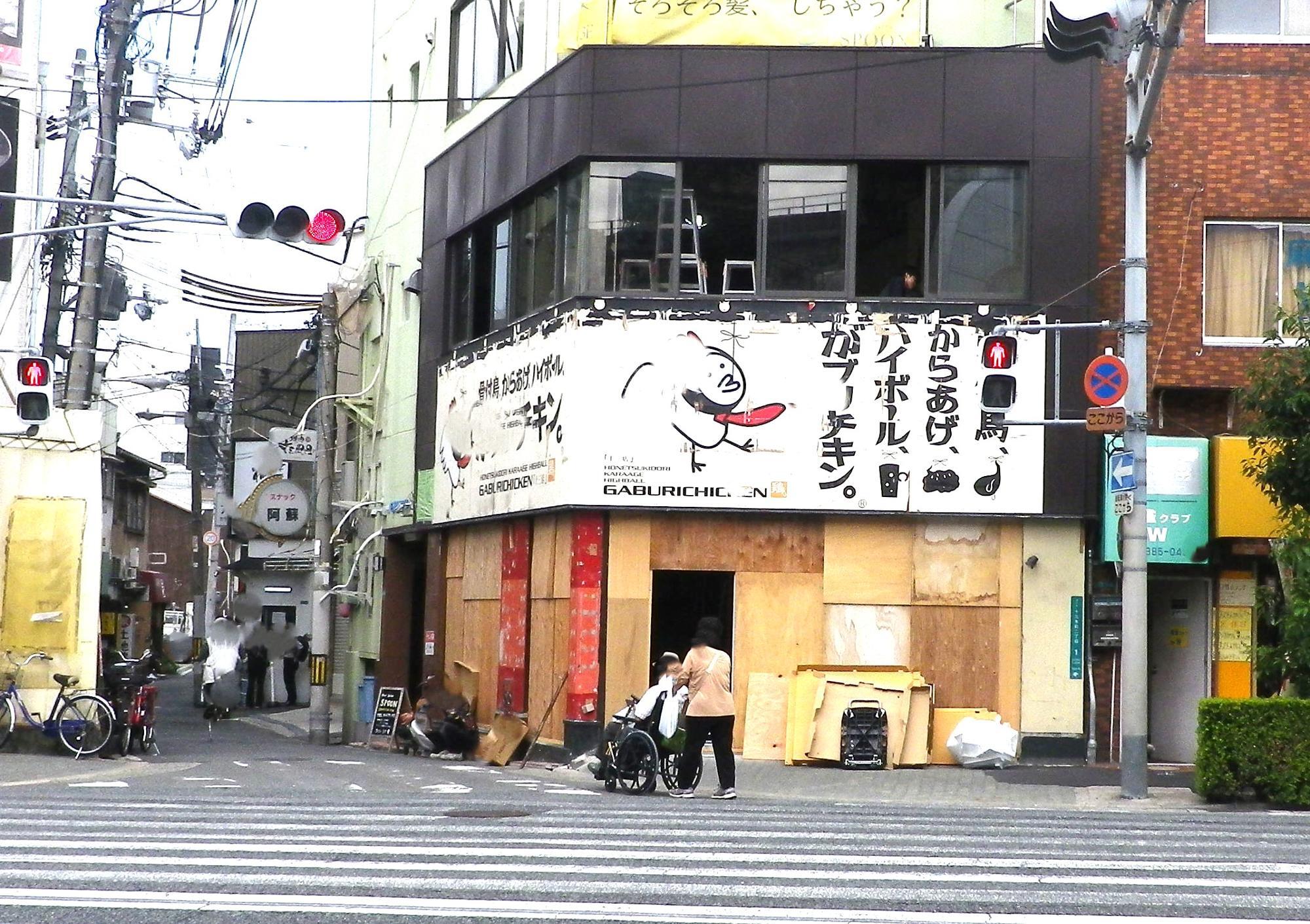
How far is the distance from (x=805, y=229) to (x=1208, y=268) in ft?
18.0

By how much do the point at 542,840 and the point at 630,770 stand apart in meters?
5.61

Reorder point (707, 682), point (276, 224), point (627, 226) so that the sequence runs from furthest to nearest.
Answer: point (627, 226) → point (276, 224) → point (707, 682)

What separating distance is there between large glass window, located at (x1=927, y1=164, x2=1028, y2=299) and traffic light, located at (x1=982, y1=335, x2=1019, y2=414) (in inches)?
120

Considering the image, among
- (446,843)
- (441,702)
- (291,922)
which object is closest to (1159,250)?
(441,702)

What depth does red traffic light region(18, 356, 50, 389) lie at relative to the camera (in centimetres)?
2284

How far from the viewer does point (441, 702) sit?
88.6ft

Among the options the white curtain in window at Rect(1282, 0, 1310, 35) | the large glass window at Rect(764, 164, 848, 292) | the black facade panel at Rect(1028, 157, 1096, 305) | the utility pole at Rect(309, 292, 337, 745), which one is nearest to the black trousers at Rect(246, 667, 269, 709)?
the utility pole at Rect(309, 292, 337, 745)

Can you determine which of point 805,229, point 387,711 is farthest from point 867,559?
point 387,711

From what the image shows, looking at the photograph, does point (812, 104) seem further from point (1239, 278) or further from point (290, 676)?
point (290, 676)

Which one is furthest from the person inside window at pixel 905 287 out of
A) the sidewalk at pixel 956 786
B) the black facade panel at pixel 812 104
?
the sidewalk at pixel 956 786

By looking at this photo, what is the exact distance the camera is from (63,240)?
96.9ft

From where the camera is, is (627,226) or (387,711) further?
(387,711)

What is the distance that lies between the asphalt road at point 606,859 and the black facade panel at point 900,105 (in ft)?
31.1

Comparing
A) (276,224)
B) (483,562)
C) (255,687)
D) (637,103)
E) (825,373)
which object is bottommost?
(255,687)
